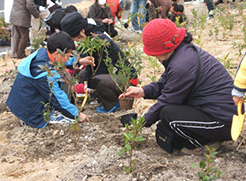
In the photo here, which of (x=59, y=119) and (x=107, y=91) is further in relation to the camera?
(x=107, y=91)

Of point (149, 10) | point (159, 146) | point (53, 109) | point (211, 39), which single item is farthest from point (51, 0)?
point (159, 146)

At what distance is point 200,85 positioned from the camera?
2400 millimetres

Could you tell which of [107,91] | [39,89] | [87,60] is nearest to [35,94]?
[39,89]

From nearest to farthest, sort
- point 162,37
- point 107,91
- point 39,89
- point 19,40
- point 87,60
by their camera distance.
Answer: point 162,37
point 39,89
point 87,60
point 107,91
point 19,40

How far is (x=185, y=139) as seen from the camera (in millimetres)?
2584

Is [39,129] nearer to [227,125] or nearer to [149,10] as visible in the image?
[227,125]

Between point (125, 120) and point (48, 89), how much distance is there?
2.77ft

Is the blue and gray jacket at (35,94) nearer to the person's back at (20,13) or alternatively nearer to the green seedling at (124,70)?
the green seedling at (124,70)

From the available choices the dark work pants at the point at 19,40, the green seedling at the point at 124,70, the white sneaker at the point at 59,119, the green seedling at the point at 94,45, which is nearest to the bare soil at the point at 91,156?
the white sneaker at the point at 59,119

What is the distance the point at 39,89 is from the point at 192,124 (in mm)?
1623

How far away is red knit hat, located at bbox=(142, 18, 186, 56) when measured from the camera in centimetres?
235

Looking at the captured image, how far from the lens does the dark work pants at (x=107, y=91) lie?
145 inches

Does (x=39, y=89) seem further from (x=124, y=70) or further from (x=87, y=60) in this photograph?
(x=124, y=70)

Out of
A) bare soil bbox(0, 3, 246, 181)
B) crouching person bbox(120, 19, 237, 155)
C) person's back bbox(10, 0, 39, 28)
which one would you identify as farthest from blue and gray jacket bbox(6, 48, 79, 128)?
person's back bbox(10, 0, 39, 28)
